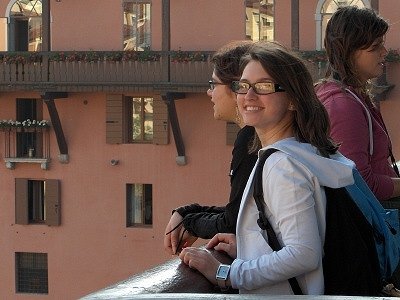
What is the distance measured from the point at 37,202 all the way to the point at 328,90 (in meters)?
21.2

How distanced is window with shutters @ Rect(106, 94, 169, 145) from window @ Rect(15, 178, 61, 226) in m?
1.40

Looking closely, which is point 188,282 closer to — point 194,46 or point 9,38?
point 194,46

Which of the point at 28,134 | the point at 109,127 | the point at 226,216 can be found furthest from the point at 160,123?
the point at 226,216

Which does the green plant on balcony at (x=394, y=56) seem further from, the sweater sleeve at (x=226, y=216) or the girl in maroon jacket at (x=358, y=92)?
the sweater sleeve at (x=226, y=216)

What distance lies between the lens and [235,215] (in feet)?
10.1

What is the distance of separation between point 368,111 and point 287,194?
0.79 meters

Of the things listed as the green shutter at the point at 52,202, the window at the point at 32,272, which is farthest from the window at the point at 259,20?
the window at the point at 32,272

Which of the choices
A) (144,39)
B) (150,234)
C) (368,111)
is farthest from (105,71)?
(368,111)

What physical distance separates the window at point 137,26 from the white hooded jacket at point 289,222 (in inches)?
812

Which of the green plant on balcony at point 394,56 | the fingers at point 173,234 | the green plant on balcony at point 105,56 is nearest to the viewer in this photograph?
the fingers at point 173,234

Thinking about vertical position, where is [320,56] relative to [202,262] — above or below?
above

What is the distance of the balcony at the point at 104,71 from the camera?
71.8 ft

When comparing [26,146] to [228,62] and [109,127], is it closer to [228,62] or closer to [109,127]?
[109,127]

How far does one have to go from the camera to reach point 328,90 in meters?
3.30
